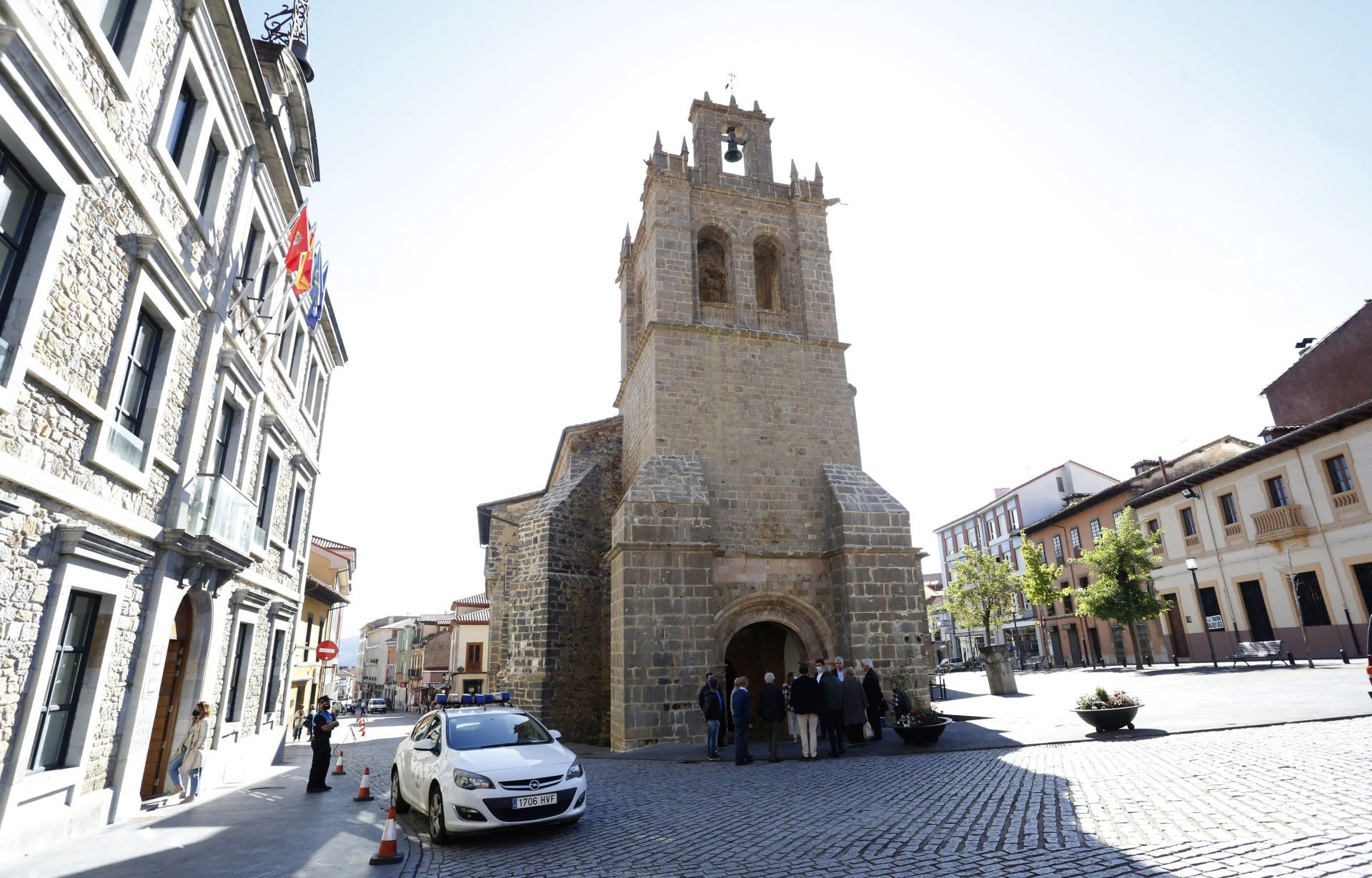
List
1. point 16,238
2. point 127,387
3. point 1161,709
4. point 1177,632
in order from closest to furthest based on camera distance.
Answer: point 16,238
point 127,387
point 1161,709
point 1177,632

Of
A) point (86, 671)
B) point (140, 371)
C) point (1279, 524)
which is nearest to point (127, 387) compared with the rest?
point (140, 371)

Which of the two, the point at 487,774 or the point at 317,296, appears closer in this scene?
the point at 487,774

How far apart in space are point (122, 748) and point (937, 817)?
30.7 ft

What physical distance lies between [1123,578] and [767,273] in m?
19.4

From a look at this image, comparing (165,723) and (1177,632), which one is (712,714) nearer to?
(165,723)

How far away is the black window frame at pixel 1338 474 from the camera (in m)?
21.2

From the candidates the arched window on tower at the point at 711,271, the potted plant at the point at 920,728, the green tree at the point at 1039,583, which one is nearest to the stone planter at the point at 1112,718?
the potted plant at the point at 920,728

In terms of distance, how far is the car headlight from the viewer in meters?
6.83

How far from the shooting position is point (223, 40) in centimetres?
961

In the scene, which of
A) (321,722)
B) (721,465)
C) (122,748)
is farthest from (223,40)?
(721,465)

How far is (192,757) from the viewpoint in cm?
927

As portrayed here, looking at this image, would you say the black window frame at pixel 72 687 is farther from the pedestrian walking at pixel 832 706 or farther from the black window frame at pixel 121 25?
the pedestrian walking at pixel 832 706

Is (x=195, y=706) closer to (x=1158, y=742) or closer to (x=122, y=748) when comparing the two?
(x=122, y=748)

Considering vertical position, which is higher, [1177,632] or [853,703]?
[1177,632]
